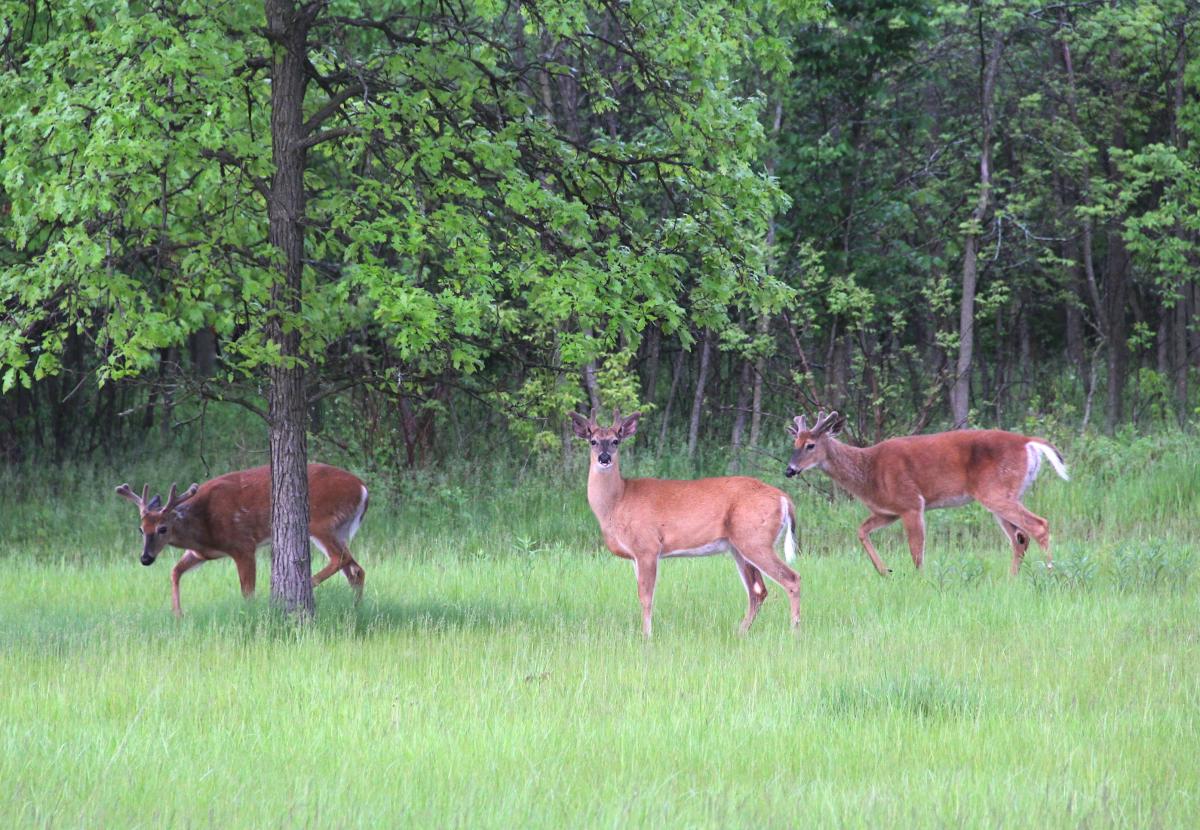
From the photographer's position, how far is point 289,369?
967cm

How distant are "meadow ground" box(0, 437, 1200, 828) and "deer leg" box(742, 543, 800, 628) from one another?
202mm

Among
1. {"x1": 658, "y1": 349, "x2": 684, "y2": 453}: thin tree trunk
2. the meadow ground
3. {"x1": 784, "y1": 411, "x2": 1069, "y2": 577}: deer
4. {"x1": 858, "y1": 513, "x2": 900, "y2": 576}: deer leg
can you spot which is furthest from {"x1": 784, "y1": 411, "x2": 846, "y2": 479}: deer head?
{"x1": 658, "y1": 349, "x2": 684, "y2": 453}: thin tree trunk

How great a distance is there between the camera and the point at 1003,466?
496 inches

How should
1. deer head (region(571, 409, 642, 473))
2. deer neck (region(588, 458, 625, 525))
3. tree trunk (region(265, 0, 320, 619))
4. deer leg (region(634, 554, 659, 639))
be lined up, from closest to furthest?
1. deer leg (region(634, 554, 659, 639))
2. tree trunk (region(265, 0, 320, 619))
3. deer head (region(571, 409, 642, 473))
4. deer neck (region(588, 458, 625, 525))

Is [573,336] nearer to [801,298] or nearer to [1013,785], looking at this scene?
[1013,785]

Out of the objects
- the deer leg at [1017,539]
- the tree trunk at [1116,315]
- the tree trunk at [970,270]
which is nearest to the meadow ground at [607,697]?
the deer leg at [1017,539]

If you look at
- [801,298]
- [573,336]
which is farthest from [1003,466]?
[801,298]

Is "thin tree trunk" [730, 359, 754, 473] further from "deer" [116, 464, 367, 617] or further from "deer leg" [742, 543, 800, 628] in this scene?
"deer leg" [742, 543, 800, 628]

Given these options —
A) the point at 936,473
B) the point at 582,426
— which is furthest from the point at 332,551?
the point at 936,473

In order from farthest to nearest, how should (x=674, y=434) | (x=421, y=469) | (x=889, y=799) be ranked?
(x=674, y=434) → (x=421, y=469) → (x=889, y=799)

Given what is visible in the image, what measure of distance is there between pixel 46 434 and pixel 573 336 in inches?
628

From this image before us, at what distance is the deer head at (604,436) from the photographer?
33.4 feet

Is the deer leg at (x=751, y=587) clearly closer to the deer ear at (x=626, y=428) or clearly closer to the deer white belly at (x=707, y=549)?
the deer white belly at (x=707, y=549)

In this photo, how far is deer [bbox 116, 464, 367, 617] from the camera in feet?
37.1
